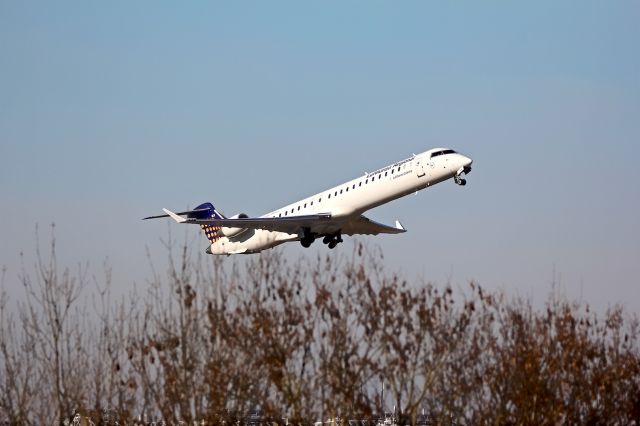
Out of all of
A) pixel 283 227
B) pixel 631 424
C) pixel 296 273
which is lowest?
pixel 631 424

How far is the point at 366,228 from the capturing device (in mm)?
58656

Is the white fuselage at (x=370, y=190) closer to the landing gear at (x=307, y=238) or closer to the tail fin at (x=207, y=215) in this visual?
the landing gear at (x=307, y=238)

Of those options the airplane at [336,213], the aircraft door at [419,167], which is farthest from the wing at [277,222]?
the aircraft door at [419,167]

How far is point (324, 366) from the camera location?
30.4 meters

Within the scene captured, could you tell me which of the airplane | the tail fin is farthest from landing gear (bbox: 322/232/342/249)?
the tail fin

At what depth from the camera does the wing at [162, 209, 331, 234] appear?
52781 millimetres

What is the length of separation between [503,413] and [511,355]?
74.8 inches

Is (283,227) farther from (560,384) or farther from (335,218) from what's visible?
(560,384)

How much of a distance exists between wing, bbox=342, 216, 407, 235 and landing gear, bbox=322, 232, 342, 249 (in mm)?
553

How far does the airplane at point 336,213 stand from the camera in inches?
1946

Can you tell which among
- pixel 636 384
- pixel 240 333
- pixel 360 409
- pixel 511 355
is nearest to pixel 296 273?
pixel 240 333

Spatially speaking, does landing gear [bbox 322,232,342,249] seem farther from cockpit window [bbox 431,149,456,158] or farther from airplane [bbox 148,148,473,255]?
cockpit window [bbox 431,149,456,158]

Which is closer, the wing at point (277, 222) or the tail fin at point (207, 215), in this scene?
the wing at point (277, 222)

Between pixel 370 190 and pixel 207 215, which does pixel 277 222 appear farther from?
pixel 207 215
